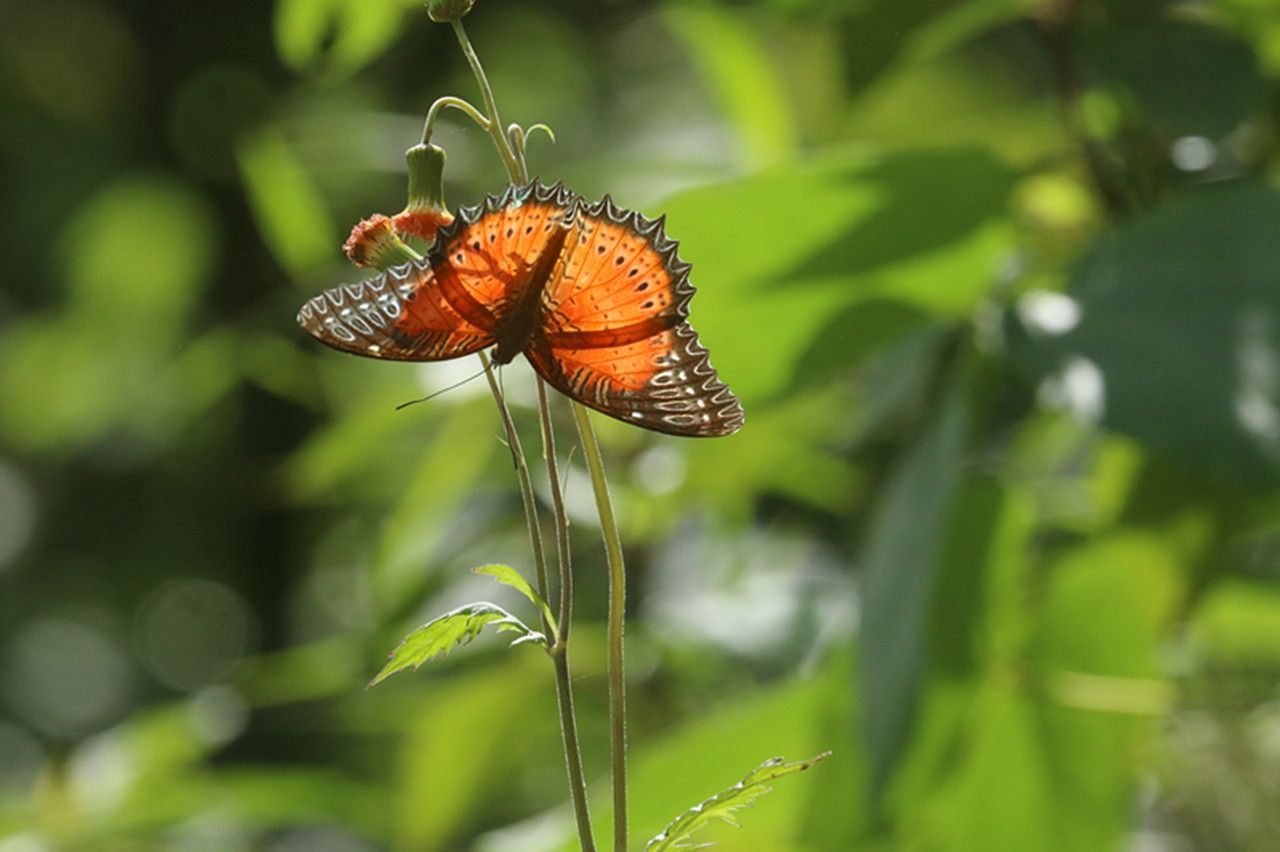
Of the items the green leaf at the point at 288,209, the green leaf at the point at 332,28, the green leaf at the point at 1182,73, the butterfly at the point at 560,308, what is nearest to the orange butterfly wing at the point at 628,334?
the butterfly at the point at 560,308

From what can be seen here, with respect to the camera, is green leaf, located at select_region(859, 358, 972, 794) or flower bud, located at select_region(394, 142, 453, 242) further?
green leaf, located at select_region(859, 358, 972, 794)

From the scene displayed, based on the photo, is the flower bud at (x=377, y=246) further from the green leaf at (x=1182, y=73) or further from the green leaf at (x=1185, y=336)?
the green leaf at (x=1182, y=73)

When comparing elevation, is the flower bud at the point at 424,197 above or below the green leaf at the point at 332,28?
below

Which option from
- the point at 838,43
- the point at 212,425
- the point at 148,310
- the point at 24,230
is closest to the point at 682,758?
the point at 838,43

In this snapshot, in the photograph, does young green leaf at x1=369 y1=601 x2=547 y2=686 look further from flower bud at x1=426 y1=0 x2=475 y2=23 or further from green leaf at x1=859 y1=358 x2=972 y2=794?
green leaf at x1=859 y1=358 x2=972 y2=794

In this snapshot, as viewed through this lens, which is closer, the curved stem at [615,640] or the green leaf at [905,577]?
the curved stem at [615,640]

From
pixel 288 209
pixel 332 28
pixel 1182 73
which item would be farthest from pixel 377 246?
pixel 288 209

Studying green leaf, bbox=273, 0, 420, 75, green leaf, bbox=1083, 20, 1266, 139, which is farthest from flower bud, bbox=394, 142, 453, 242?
green leaf, bbox=1083, 20, 1266, 139

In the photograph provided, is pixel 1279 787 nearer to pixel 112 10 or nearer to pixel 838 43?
pixel 838 43
